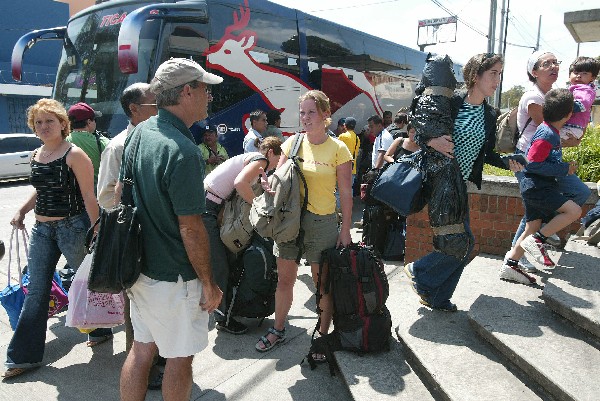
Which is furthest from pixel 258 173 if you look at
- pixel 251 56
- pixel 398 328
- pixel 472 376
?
pixel 251 56

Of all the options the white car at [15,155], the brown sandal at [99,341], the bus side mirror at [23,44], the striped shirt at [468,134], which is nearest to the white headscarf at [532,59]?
the striped shirt at [468,134]

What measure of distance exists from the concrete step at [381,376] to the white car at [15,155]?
41.1ft

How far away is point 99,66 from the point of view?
7.66 m

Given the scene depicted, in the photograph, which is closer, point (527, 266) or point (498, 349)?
point (498, 349)

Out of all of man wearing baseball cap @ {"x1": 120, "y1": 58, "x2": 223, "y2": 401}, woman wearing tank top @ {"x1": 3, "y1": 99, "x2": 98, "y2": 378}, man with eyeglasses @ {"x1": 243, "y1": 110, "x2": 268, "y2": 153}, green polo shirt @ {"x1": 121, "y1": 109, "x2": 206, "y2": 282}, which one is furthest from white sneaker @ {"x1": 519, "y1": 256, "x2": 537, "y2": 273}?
man with eyeglasses @ {"x1": 243, "y1": 110, "x2": 268, "y2": 153}

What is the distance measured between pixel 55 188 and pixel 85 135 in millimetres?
707

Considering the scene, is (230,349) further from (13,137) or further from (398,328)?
(13,137)

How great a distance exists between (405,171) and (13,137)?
13479 mm

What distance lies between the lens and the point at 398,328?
3.23 m

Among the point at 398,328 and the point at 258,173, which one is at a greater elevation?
the point at 258,173

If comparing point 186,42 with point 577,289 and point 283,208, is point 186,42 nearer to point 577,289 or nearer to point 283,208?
point 283,208

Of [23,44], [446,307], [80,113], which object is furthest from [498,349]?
[23,44]

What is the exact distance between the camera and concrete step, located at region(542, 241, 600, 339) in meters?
2.72

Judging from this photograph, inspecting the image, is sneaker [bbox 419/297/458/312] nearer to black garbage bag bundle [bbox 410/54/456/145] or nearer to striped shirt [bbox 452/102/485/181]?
striped shirt [bbox 452/102/485/181]
